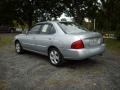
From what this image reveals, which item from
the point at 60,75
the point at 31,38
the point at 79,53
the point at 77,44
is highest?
the point at 31,38

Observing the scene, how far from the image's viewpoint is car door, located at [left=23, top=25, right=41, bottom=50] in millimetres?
7160

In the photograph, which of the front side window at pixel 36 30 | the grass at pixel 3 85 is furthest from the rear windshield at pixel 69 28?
the grass at pixel 3 85

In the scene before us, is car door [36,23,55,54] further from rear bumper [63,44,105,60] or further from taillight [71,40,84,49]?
taillight [71,40,84,49]

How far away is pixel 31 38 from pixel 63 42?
213cm

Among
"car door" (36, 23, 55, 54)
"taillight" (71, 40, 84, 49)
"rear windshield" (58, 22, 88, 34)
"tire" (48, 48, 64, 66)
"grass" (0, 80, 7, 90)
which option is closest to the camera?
"grass" (0, 80, 7, 90)

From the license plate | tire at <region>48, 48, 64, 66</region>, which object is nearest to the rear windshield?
the license plate

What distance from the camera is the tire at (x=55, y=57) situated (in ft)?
19.4

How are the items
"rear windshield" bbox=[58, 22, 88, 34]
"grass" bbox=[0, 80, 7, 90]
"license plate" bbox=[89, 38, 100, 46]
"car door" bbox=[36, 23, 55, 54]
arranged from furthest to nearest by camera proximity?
"car door" bbox=[36, 23, 55, 54] < "rear windshield" bbox=[58, 22, 88, 34] < "license plate" bbox=[89, 38, 100, 46] < "grass" bbox=[0, 80, 7, 90]

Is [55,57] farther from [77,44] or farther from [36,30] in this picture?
[36,30]

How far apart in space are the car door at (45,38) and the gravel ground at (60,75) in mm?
602

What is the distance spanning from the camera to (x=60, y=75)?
5.25m

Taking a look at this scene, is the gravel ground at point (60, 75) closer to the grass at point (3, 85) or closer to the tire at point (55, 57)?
the grass at point (3, 85)

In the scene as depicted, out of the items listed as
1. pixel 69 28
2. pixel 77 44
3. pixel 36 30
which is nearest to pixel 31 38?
pixel 36 30

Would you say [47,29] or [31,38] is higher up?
[47,29]
